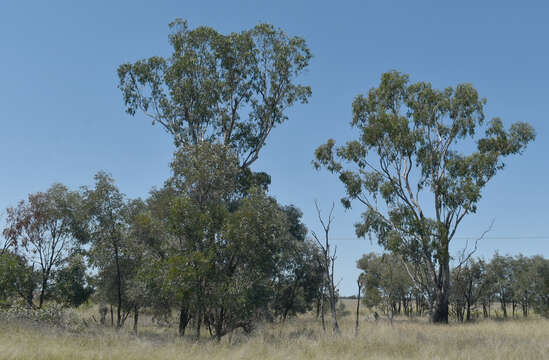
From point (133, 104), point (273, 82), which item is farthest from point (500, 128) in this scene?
point (133, 104)

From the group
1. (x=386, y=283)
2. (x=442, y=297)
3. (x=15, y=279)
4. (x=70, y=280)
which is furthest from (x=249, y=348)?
(x=386, y=283)

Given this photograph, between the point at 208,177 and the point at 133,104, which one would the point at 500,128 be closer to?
the point at 208,177

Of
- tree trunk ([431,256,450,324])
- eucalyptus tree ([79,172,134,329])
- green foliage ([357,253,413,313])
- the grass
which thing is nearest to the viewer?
the grass

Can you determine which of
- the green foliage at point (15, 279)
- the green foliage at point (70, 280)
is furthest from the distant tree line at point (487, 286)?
the green foliage at point (15, 279)

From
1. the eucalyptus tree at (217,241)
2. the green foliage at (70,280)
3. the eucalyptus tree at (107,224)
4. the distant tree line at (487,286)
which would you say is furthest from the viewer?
the distant tree line at (487,286)

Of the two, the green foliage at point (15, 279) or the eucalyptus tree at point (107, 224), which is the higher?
the eucalyptus tree at point (107, 224)

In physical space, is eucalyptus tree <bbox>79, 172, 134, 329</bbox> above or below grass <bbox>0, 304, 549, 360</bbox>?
above

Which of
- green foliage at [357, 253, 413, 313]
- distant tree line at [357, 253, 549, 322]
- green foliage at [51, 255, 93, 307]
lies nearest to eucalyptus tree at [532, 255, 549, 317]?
distant tree line at [357, 253, 549, 322]

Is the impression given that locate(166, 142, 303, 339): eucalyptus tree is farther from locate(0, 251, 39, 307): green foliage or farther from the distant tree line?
the distant tree line

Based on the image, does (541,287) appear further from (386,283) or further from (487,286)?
(386,283)

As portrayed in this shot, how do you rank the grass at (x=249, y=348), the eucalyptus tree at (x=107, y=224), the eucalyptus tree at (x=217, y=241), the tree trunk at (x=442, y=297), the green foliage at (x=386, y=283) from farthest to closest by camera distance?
the green foliage at (x=386, y=283) < the tree trunk at (x=442, y=297) < the eucalyptus tree at (x=107, y=224) < the eucalyptus tree at (x=217, y=241) < the grass at (x=249, y=348)

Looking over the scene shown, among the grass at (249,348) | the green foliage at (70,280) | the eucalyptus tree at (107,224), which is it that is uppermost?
the eucalyptus tree at (107,224)

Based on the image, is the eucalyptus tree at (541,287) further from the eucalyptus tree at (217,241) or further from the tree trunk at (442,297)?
the eucalyptus tree at (217,241)

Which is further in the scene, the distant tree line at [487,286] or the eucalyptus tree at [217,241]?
the distant tree line at [487,286]
